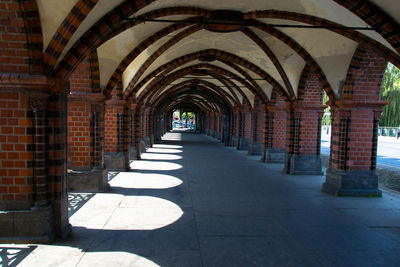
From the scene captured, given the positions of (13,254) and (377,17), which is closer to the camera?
(13,254)

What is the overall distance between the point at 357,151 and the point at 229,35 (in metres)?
5.61

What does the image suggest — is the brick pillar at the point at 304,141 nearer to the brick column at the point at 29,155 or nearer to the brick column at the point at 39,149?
the brick column at the point at 29,155

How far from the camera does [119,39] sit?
8.16 meters

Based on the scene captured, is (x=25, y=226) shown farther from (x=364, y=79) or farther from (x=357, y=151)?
(x=364, y=79)

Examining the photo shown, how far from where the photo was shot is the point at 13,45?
15.3ft

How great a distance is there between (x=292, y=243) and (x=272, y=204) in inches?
92.8

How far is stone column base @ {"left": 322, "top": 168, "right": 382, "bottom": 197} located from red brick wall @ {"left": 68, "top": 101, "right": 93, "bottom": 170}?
6.86 m

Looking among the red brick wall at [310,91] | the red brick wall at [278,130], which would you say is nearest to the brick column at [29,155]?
the red brick wall at [310,91]

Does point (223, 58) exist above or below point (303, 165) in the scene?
above

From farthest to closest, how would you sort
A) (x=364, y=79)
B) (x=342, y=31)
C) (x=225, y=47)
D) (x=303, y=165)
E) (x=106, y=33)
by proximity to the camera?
(x=225, y=47) < (x=303, y=165) < (x=364, y=79) < (x=342, y=31) < (x=106, y=33)

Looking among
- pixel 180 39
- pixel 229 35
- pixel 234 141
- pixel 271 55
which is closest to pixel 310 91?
pixel 271 55

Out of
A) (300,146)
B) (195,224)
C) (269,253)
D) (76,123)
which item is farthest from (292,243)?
(300,146)

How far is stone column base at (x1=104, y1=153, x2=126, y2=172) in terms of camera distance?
36.9 feet

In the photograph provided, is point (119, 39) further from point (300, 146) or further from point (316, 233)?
point (300, 146)
